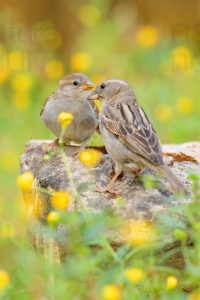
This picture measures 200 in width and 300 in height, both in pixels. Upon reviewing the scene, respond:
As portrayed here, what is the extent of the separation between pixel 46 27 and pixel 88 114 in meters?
5.89

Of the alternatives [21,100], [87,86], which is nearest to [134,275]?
[87,86]

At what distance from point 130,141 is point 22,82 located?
220 inches

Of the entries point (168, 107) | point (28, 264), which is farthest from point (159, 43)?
point (28, 264)

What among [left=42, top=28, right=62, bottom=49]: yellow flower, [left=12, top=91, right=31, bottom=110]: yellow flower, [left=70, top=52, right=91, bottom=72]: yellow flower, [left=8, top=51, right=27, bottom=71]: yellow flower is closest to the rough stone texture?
[left=12, top=91, right=31, bottom=110]: yellow flower

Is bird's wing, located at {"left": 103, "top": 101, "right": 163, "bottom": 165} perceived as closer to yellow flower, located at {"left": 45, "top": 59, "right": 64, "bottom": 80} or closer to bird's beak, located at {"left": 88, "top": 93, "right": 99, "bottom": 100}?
bird's beak, located at {"left": 88, "top": 93, "right": 99, "bottom": 100}

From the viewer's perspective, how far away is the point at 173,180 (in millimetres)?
5527

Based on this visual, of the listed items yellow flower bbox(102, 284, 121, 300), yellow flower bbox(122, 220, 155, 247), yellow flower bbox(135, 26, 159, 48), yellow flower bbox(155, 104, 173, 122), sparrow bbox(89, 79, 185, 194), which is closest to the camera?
yellow flower bbox(102, 284, 121, 300)

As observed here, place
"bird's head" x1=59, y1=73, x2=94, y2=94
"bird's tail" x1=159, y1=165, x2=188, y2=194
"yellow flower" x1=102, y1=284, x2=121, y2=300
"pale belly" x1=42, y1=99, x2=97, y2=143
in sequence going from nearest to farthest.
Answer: "yellow flower" x1=102, y1=284, x2=121, y2=300, "bird's tail" x1=159, y1=165, x2=188, y2=194, "pale belly" x1=42, y1=99, x2=97, y2=143, "bird's head" x1=59, y1=73, x2=94, y2=94

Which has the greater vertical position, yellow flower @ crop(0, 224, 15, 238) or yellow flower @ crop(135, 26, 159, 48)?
yellow flower @ crop(135, 26, 159, 48)

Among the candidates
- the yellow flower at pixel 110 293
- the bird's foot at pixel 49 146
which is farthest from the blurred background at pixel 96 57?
the yellow flower at pixel 110 293

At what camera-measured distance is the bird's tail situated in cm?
547

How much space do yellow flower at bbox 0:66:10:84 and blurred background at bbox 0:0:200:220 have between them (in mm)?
12

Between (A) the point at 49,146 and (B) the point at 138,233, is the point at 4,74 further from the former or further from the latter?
(B) the point at 138,233

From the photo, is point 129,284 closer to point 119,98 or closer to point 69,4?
point 119,98
